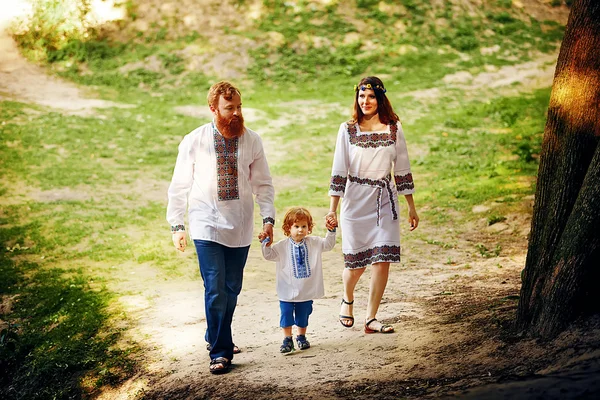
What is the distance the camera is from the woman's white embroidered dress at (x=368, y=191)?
17.8 ft

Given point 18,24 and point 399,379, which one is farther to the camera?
point 18,24

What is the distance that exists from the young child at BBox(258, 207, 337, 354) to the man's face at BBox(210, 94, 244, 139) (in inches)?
27.1

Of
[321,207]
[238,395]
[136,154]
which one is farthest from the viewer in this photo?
[136,154]

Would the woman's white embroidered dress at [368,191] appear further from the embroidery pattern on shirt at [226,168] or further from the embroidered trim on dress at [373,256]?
the embroidery pattern on shirt at [226,168]

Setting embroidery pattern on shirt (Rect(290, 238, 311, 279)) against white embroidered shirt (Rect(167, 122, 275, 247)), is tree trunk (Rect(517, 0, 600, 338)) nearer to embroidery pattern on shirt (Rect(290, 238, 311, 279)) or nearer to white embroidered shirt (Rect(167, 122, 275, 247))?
embroidery pattern on shirt (Rect(290, 238, 311, 279))

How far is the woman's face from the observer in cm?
543

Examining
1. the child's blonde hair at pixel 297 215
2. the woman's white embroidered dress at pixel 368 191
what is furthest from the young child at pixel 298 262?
the woman's white embroidered dress at pixel 368 191

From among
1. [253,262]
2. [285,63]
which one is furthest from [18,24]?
[253,262]

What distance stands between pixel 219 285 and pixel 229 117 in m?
Result: 1.09

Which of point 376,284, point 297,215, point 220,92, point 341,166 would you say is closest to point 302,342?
point 376,284

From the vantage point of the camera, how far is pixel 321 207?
10.9m

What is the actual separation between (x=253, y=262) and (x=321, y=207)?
234 centimetres

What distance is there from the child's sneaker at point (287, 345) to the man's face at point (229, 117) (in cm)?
149

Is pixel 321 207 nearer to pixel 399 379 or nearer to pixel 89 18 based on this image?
pixel 399 379
